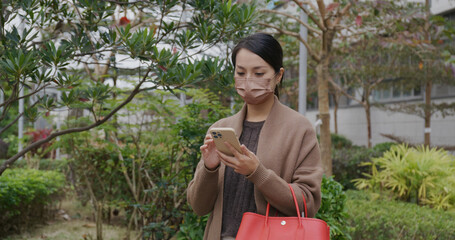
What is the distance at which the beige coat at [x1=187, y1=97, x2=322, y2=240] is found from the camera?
1786mm

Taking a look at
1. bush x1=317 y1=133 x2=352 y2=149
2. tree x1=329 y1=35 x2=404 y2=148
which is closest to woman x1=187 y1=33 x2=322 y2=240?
tree x1=329 y1=35 x2=404 y2=148

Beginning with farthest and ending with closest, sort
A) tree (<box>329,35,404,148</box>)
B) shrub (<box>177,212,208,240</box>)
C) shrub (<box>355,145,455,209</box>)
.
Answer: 1. tree (<box>329,35,404,148</box>)
2. shrub (<box>355,145,455,209</box>)
3. shrub (<box>177,212,208,240</box>)

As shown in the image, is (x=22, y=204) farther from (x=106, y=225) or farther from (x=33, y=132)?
(x=33, y=132)

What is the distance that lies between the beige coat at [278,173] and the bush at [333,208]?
5.96 feet

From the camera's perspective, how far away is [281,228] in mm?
1771

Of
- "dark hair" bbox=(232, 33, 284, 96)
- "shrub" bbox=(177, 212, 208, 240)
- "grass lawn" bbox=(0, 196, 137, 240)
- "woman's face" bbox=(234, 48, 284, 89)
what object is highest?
"dark hair" bbox=(232, 33, 284, 96)

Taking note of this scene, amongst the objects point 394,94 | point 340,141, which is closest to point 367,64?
point 394,94

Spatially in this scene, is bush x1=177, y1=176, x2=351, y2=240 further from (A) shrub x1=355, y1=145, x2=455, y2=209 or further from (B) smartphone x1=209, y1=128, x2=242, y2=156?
(A) shrub x1=355, y1=145, x2=455, y2=209

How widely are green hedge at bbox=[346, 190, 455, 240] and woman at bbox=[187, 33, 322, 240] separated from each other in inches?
102

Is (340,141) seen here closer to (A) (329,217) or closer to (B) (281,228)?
(A) (329,217)

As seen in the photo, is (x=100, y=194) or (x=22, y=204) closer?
(x=22, y=204)

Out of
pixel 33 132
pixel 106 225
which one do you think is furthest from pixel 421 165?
pixel 33 132

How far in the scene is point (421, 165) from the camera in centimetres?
667

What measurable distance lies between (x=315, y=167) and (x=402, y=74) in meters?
11.1
